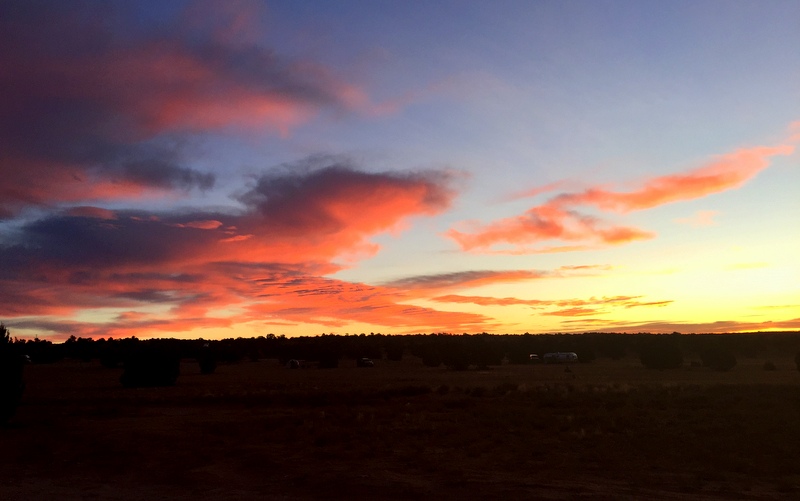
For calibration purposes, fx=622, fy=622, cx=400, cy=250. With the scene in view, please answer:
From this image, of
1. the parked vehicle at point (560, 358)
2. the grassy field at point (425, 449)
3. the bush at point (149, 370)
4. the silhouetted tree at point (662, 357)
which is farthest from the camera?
the parked vehicle at point (560, 358)

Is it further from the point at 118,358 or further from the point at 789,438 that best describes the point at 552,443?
the point at 118,358

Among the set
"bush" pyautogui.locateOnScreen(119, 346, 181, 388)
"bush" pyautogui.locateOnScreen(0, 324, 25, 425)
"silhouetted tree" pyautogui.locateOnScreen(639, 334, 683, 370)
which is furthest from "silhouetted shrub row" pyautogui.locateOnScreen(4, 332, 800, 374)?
"bush" pyautogui.locateOnScreen(0, 324, 25, 425)

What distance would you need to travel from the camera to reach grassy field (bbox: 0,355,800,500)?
14742 millimetres

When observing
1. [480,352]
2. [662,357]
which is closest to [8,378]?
[662,357]

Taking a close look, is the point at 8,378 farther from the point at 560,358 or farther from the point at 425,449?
the point at 560,358

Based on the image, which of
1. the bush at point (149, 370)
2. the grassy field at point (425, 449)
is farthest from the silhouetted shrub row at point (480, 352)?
the grassy field at point (425, 449)

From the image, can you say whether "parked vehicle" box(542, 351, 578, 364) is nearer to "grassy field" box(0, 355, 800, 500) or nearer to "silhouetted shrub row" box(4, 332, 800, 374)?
"silhouetted shrub row" box(4, 332, 800, 374)

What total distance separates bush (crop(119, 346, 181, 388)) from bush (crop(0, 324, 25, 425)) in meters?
24.9

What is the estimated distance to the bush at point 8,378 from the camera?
2580 cm

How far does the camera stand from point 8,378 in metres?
26.0

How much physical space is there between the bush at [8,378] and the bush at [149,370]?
81.6 feet

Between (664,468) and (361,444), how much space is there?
30.0ft

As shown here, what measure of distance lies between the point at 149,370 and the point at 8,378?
2618 centimetres

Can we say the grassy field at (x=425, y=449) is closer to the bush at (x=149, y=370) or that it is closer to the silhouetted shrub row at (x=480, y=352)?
the bush at (x=149, y=370)
